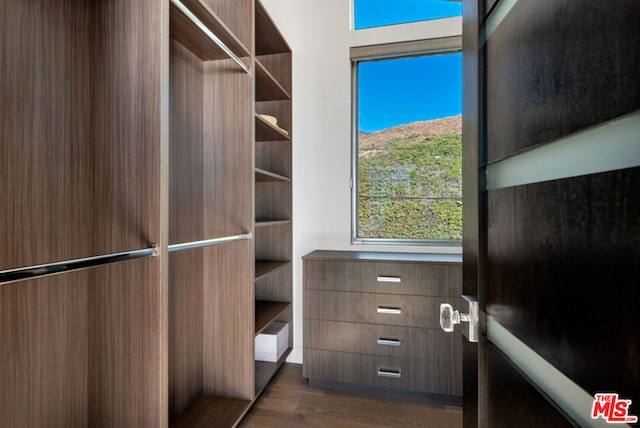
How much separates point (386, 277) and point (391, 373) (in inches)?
23.5

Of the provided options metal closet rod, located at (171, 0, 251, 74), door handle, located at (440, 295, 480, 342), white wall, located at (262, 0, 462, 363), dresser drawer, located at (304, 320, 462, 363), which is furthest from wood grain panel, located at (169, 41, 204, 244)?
door handle, located at (440, 295, 480, 342)

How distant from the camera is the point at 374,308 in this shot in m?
1.97

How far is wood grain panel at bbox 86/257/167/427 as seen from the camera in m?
1.09

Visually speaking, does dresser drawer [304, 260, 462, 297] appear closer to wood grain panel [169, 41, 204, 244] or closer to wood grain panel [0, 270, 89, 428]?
wood grain panel [169, 41, 204, 244]

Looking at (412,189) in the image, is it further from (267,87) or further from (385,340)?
(267,87)

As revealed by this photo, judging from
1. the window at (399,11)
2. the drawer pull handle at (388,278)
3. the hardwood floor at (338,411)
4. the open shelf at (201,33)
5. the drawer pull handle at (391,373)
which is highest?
the window at (399,11)

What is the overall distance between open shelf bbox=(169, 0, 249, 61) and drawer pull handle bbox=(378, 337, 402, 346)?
1.86m

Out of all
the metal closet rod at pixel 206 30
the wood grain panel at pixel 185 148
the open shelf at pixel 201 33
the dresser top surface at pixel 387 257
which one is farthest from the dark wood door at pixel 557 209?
the wood grain panel at pixel 185 148

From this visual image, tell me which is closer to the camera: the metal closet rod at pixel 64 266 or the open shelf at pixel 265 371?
the metal closet rod at pixel 64 266

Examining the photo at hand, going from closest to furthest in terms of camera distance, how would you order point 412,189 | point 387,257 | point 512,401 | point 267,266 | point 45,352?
point 512,401 → point 45,352 → point 387,257 → point 267,266 → point 412,189

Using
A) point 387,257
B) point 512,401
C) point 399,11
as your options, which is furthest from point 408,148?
point 512,401

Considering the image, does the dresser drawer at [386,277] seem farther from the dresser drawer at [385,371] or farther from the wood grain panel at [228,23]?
the wood grain panel at [228,23]

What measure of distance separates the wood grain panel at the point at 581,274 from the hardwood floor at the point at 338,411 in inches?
63.7

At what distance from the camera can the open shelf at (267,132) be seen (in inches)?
77.2
